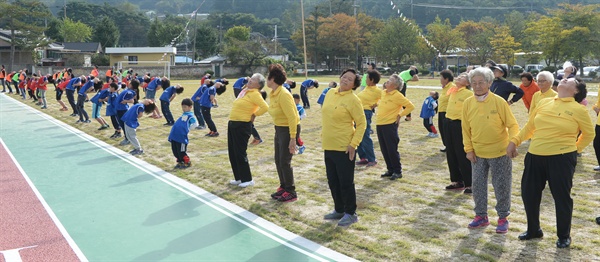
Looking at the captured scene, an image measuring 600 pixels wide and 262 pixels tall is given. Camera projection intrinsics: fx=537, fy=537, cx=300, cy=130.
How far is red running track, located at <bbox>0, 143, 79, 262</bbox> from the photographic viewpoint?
574 cm

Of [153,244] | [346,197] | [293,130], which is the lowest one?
[153,244]

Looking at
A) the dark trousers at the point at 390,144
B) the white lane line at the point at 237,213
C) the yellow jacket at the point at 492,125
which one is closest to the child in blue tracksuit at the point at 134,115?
the white lane line at the point at 237,213

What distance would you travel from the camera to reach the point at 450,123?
26.3 feet

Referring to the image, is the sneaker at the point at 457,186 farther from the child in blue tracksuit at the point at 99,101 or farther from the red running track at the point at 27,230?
the child in blue tracksuit at the point at 99,101

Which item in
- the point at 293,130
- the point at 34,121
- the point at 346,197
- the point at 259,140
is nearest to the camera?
the point at 346,197

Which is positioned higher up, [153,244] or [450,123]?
[450,123]

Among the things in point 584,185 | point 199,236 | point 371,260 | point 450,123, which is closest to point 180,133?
point 199,236

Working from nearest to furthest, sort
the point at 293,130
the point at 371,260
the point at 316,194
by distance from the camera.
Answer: the point at 371,260 → the point at 293,130 → the point at 316,194

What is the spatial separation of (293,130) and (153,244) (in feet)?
7.66

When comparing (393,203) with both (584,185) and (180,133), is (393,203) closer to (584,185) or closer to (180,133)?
(584,185)

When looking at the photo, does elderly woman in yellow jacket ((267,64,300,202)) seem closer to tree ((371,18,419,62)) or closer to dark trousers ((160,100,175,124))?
dark trousers ((160,100,175,124))

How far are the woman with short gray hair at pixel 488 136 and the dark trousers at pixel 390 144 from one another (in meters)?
2.64

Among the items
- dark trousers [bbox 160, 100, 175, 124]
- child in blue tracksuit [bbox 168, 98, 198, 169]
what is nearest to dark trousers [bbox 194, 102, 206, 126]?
dark trousers [bbox 160, 100, 175, 124]

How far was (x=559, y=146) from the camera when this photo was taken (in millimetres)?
5316
